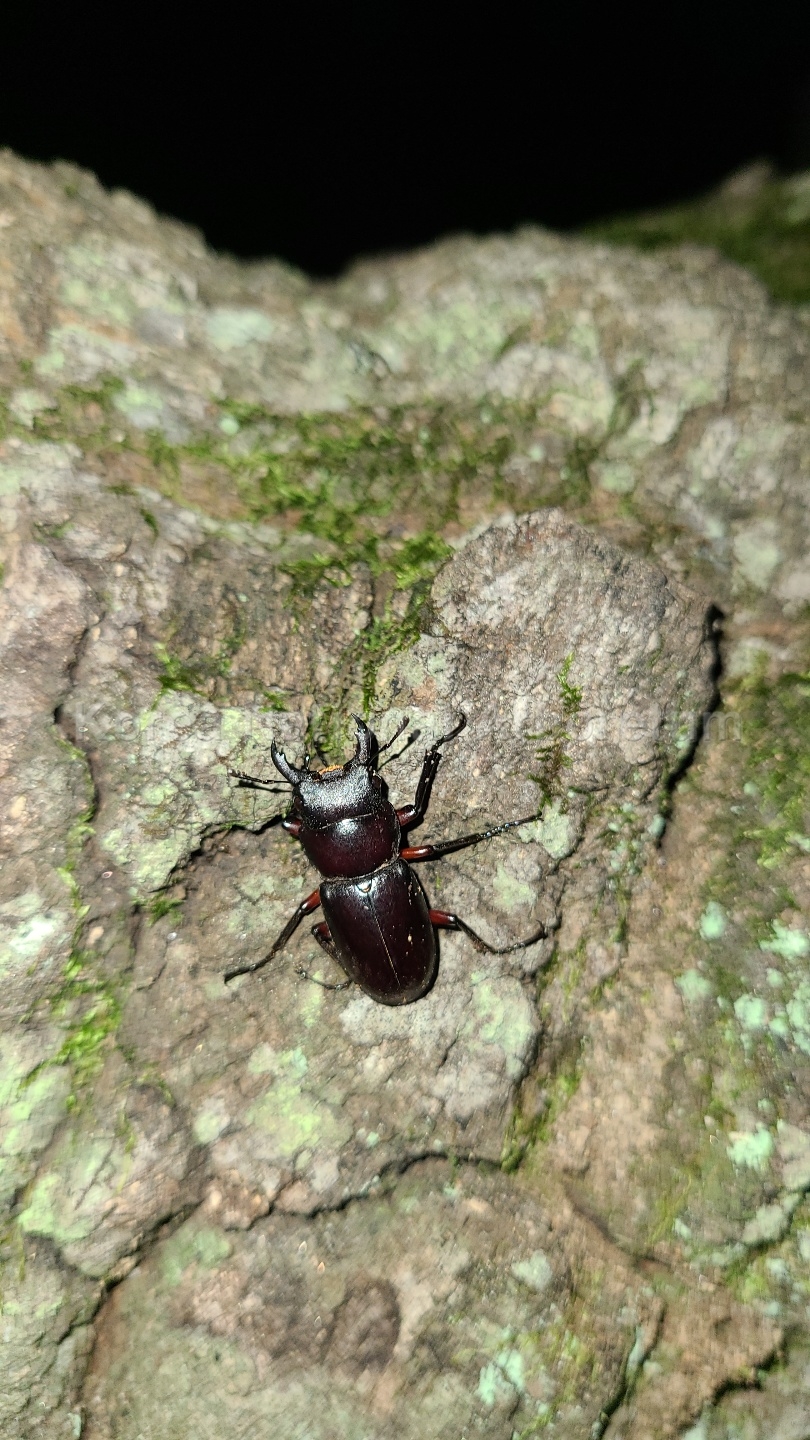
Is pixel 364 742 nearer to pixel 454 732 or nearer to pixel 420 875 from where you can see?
pixel 454 732

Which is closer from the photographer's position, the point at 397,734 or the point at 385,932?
the point at 385,932

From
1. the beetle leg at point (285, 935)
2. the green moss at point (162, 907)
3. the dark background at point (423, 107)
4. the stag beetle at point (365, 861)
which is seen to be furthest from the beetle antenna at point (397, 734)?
the dark background at point (423, 107)

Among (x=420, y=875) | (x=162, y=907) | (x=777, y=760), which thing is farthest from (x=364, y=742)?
(x=777, y=760)

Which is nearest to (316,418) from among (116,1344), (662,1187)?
(662,1187)

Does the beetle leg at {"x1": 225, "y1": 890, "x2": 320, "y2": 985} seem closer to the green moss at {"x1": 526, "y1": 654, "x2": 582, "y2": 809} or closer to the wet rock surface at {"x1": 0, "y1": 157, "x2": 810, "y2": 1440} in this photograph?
the wet rock surface at {"x1": 0, "y1": 157, "x2": 810, "y2": 1440}

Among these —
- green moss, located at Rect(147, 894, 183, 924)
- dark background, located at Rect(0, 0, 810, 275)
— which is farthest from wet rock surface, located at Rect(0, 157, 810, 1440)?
dark background, located at Rect(0, 0, 810, 275)

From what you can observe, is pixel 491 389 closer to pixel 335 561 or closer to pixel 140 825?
pixel 335 561
